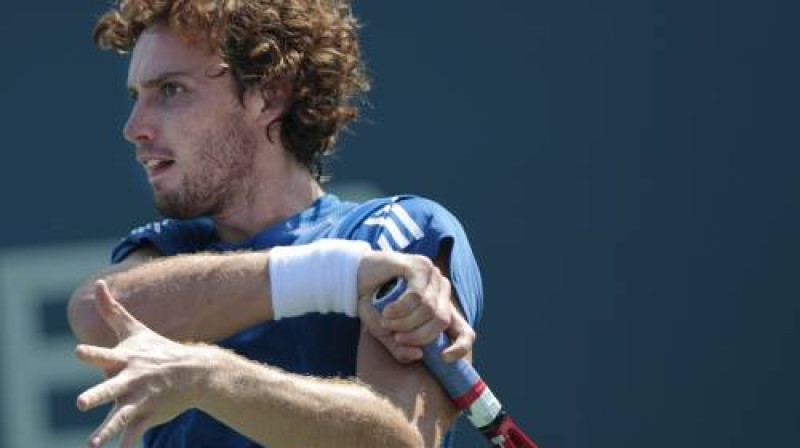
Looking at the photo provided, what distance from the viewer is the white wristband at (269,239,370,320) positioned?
2725 millimetres

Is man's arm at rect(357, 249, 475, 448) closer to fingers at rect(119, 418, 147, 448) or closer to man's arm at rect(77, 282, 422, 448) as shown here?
man's arm at rect(77, 282, 422, 448)

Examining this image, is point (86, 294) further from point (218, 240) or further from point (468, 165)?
point (468, 165)

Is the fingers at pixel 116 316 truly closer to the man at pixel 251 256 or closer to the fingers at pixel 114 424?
the man at pixel 251 256

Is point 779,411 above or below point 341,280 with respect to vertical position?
below

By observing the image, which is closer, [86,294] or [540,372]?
[86,294]

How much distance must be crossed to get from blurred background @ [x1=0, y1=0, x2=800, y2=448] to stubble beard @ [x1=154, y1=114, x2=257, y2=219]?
1.50 meters

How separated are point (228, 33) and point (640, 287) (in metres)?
1.83

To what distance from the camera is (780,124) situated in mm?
4578

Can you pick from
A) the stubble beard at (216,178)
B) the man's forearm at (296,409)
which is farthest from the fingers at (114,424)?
the stubble beard at (216,178)

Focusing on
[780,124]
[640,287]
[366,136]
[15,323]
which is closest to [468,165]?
[366,136]

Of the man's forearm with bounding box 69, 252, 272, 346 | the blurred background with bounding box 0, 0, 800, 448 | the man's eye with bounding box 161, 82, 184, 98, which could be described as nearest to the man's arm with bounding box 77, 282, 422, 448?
the man's forearm with bounding box 69, 252, 272, 346

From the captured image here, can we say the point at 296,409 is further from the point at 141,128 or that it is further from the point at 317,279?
the point at 141,128

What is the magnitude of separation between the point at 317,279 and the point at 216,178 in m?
0.40

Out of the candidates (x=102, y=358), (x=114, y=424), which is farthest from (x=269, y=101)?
(x=114, y=424)
